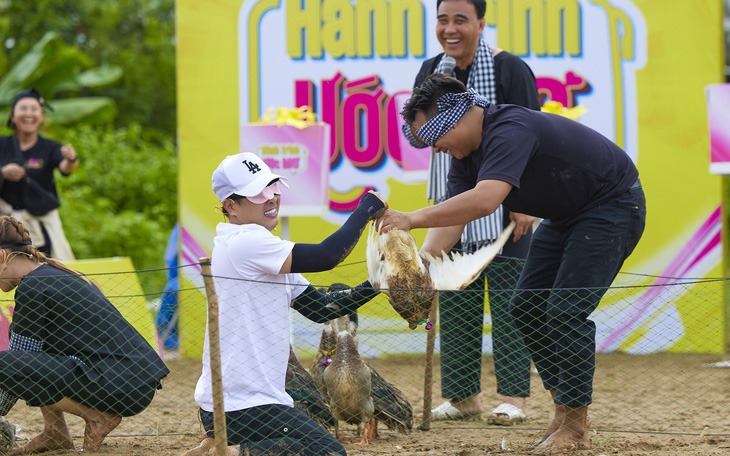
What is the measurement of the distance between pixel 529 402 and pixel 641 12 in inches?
131

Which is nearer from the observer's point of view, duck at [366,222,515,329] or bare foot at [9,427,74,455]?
duck at [366,222,515,329]

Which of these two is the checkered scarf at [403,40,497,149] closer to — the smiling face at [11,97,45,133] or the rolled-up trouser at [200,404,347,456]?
the rolled-up trouser at [200,404,347,456]

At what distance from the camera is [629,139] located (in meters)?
6.69

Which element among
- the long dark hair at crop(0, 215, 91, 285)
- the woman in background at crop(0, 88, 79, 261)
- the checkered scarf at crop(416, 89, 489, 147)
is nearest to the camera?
the checkered scarf at crop(416, 89, 489, 147)

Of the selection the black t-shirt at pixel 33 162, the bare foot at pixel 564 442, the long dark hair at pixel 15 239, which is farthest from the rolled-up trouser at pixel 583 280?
the black t-shirt at pixel 33 162

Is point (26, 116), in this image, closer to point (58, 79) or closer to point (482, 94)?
point (482, 94)

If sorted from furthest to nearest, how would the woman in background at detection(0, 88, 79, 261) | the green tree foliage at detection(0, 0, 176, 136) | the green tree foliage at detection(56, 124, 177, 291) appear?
the green tree foliage at detection(0, 0, 176, 136) → the green tree foliage at detection(56, 124, 177, 291) → the woman in background at detection(0, 88, 79, 261)

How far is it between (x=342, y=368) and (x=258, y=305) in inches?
33.1

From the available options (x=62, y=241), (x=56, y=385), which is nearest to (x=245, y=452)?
(x=56, y=385)

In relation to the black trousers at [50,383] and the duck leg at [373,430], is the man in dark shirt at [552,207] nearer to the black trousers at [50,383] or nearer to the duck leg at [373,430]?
the duck leg at [373,430]

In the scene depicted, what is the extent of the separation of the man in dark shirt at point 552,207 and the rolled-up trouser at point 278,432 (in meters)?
0.89

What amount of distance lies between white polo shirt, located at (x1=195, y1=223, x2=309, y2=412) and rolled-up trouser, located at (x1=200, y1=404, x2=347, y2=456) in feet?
0.13

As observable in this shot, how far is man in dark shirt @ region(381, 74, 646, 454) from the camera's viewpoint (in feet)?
11.4

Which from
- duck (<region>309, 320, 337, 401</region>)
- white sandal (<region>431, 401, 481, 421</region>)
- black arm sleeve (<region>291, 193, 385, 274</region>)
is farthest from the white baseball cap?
white sandal (<region>431, 401, 481, 421</region>)
